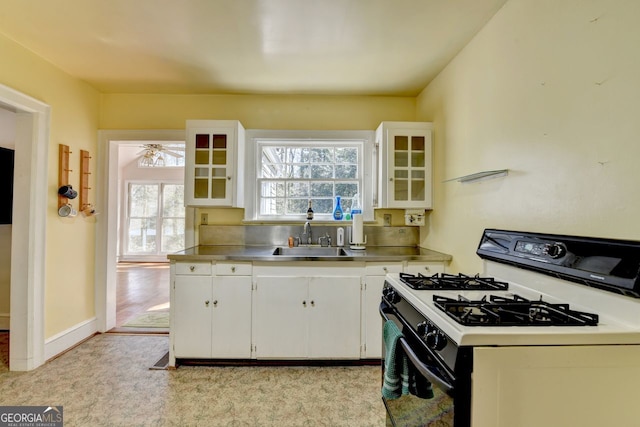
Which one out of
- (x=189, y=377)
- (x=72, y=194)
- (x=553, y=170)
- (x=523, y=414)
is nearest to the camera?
(x=523, y=414)

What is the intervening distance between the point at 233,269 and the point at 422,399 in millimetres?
1618

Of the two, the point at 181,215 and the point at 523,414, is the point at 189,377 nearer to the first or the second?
the point at 523,414

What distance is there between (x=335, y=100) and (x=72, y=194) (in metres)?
2.52

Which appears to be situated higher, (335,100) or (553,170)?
(335,100)

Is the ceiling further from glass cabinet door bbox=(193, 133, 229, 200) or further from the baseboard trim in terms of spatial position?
the baseboard trim

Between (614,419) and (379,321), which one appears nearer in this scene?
(614,419)

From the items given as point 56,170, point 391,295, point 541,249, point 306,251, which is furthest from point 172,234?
point 541,249

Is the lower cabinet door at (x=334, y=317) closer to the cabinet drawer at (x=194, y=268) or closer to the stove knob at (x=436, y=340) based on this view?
the cabinet drawer at (x=194, y=268)

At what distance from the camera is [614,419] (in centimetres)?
85

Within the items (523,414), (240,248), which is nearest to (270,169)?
(240,248)

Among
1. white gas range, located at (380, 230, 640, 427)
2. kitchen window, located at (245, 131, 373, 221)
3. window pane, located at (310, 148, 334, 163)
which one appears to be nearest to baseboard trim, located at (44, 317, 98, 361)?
kitchen window, located at (245, 131, 373, 221)

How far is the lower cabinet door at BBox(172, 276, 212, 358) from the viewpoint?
2.25 metres

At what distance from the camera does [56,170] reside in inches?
97.0

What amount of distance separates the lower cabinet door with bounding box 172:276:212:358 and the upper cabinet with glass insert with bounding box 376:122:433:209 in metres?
1.67
